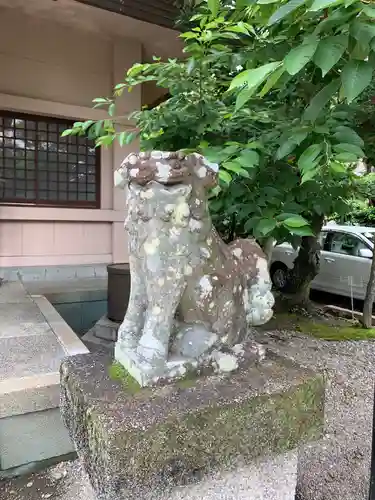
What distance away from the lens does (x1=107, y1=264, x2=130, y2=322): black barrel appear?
432 centimetres

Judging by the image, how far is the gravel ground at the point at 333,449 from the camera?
1.85 m

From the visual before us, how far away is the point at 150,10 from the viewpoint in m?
4.72

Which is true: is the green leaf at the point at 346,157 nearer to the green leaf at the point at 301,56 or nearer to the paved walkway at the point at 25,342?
the green leaf at the point at 301,56

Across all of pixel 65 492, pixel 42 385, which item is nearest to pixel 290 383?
pixel 65 492

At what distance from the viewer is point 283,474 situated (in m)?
1.34

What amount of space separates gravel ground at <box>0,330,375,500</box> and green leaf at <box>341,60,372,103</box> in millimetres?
1593

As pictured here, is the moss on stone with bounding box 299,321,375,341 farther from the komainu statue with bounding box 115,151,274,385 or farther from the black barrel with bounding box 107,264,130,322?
the komainu statue with bounding box 115,151,274,385

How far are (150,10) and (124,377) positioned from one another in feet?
15.4

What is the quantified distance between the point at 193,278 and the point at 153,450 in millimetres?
487

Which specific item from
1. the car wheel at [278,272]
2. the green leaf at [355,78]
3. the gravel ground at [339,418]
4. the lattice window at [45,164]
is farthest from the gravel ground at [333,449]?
the car wheel at [278,272]

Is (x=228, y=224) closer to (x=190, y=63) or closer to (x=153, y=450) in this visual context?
(x=190, y=63)

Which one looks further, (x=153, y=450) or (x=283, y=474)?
(x=283, y=474)

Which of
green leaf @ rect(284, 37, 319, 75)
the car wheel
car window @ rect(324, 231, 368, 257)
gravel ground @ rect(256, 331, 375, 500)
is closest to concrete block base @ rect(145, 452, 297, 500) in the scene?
gravel ground @ rect(256, 331, 375, 500)

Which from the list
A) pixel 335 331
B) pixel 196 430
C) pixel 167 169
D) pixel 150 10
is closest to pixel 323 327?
pixel 335 331
